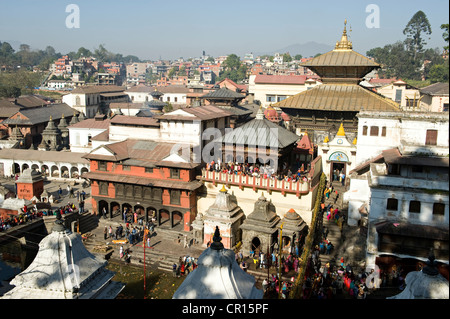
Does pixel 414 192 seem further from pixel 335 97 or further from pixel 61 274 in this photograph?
pixel 335 97

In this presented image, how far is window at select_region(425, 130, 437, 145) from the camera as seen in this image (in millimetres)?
5735

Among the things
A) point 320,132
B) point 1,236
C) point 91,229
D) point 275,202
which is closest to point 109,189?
point 91,229

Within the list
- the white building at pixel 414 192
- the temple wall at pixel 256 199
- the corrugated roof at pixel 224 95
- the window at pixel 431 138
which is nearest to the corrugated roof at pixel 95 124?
the corrugated roof at pixel 224 95

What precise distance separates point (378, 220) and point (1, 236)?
76.0ft

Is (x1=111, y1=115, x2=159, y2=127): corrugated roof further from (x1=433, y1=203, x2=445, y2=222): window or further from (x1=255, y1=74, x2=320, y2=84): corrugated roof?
(x1=255, y1=74, x2=320, y2=84): corrugated roof

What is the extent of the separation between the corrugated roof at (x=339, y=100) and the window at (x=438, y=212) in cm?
2439

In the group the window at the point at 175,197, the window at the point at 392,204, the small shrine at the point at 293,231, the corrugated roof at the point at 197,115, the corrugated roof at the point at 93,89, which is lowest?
the small shrine at the point at 293,231

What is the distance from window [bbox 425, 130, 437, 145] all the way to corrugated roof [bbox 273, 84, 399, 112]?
23.4 meters

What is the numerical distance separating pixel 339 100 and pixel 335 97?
53 centimetres

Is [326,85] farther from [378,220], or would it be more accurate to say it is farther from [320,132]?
[378,220]

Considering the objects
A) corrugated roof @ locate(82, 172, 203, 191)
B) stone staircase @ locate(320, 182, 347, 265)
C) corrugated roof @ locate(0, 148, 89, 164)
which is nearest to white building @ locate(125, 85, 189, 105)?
corrugated roof @ locate(0, 148, 89, 164)

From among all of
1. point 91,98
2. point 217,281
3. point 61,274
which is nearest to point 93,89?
point 91,98

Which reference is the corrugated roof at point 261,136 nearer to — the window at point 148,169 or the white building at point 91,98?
the window at point 148,169

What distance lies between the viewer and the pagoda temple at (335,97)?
30.0 metres
